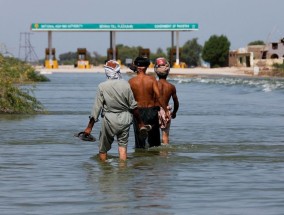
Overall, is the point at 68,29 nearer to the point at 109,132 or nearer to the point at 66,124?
the point at 66,124

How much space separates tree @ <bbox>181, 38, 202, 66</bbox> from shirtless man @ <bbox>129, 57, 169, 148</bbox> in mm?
178930

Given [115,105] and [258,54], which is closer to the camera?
[115,105]

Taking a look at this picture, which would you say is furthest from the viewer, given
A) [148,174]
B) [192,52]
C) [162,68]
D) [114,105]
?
[192,52]

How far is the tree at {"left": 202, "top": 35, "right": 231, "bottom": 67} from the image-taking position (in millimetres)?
151750

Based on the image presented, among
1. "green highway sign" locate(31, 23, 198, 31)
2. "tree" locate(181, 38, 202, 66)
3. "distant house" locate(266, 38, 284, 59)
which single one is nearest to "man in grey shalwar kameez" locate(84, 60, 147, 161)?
"green highway sign" locate(31, 23, 198, 31)

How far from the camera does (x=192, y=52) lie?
196250mm

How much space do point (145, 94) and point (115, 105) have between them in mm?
1752

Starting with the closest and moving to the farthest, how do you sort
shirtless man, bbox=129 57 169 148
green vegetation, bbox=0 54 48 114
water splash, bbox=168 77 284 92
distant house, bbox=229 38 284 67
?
1. shirtless man, bbox=129 57 169 148
2. green vegetation, bbox=0 54 48 114
3. water splash, bbox=168 77 284 92
4. distant house, bbox=229 38 284 67

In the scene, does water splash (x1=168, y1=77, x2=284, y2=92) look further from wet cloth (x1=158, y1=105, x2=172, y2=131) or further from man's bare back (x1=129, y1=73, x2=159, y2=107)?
man's bare back (x1=129, y1=73, x2=159, y2=107)

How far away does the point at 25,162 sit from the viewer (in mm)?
15203

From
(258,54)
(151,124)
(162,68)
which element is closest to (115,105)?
(151,124)

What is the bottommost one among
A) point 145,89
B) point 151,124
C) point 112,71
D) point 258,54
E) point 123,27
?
point 151,124

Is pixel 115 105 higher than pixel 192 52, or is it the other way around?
pixel 192 52

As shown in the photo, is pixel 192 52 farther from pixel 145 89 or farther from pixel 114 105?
pixel 114 105
